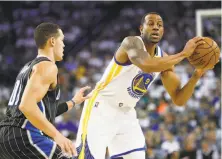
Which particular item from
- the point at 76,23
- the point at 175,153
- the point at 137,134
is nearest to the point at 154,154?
the point at 175,153

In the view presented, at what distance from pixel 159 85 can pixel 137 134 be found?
884 centimetres

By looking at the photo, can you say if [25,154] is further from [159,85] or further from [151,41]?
[159,85]

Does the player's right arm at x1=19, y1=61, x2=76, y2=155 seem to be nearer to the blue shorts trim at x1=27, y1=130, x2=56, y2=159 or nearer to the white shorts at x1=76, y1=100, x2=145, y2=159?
the blue shorts trim at x1=27, y1=130, x2=56, y2=159

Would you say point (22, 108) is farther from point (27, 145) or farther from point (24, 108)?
point (27, 145)

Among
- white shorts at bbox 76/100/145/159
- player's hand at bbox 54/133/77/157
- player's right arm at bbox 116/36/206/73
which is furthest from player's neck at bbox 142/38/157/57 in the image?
player's hand at bbox 54/133/77/157

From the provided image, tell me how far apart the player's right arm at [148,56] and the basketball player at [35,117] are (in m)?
1.08

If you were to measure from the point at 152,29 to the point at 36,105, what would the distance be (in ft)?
6.88

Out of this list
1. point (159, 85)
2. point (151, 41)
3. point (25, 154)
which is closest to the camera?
point (25, 154)

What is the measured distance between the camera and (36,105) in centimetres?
418

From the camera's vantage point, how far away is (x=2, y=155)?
457 cm

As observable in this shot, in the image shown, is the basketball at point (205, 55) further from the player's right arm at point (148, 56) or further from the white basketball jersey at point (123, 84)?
the white basketball jersey at point (123, 84)

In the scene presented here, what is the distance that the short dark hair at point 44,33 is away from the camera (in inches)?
185

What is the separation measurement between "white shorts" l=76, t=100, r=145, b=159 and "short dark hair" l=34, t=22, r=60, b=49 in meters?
1.38

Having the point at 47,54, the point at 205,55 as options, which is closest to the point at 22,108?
the point at 47,54
